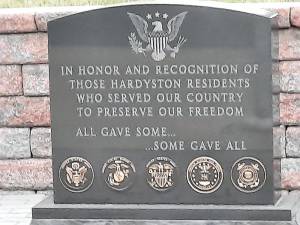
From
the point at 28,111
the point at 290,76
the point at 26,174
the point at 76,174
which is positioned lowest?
the point at 26,174

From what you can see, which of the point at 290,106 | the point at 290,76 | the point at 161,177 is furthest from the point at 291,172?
the point at 161,177

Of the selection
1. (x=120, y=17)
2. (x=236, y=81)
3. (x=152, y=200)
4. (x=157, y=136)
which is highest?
(x=120, y=17)

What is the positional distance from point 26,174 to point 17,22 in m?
1.10

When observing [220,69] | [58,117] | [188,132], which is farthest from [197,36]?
[58,117]

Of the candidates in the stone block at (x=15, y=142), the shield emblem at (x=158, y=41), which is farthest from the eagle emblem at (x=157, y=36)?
the stone block at (x=15, y=142)

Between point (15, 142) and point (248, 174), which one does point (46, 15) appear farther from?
point (248, 174)

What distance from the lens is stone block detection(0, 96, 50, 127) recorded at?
6.18 m

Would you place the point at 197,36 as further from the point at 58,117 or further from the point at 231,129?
the point at 58,117

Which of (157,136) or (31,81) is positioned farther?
(31,81)

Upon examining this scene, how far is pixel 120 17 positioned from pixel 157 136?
2.41 ft

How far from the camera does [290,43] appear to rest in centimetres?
582

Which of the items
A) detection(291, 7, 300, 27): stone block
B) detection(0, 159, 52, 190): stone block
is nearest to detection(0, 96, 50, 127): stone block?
detection(0, 159, 52, 190): stone block

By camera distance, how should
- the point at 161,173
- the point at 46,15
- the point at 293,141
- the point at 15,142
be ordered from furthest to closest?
1. the point at 15,142
2. the point at 46,15
3. the point at 293,141
4. the point at 161,173

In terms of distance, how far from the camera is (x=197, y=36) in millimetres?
4953
